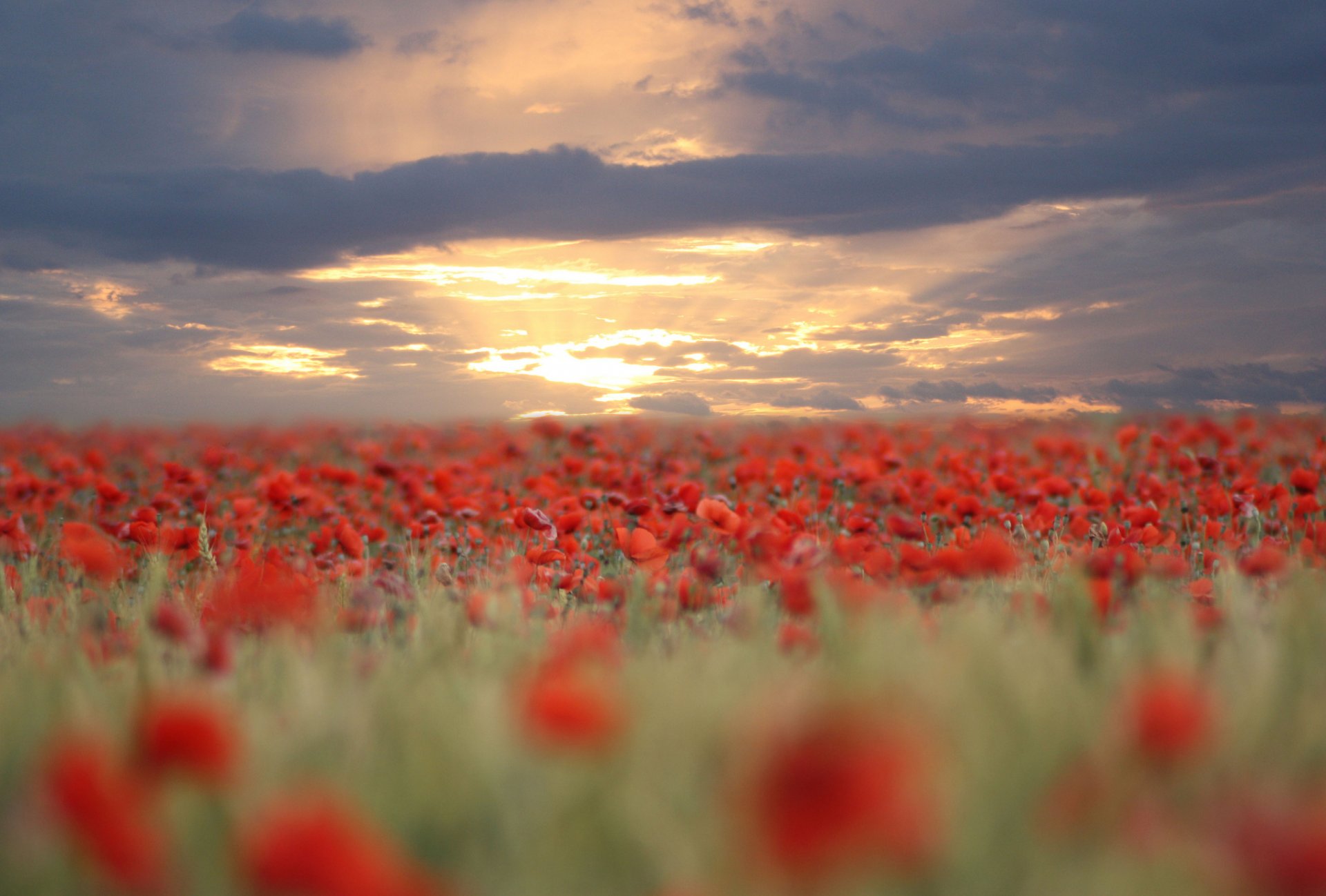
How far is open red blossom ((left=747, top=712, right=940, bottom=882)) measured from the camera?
2.46ft

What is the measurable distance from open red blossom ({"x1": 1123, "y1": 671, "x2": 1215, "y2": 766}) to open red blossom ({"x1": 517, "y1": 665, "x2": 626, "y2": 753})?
54cm

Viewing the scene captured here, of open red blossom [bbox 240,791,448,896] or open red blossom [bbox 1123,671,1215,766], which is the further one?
open red blossom [bbox 1123,671,1215,766]

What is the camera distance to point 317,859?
78 cm

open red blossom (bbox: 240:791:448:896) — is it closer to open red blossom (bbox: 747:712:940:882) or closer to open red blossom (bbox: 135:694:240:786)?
open red blossom (bbox: 135:694:240:786)

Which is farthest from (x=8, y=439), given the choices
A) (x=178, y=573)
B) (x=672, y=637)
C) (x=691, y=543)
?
(x=672, y=637)

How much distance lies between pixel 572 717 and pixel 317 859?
0.25m

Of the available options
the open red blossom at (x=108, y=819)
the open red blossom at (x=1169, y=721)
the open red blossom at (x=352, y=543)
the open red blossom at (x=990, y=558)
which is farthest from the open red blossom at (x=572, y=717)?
the open red blossom at (x=352, y=543)

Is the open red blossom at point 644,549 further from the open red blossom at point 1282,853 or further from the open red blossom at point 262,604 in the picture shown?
the open red blossom at point 1282,853

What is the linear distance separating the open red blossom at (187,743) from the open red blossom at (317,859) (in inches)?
5.3

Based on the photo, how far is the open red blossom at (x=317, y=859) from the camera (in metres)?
0.77

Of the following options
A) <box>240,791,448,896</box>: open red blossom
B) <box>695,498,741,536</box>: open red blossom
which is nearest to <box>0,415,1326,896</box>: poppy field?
<box>240,791,448,896</box>: open red blossom

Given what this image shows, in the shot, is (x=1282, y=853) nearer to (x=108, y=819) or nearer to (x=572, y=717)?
(x=572, y=717)

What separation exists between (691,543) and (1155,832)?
12.2ft

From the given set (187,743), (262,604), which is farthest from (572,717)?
(262,604)
